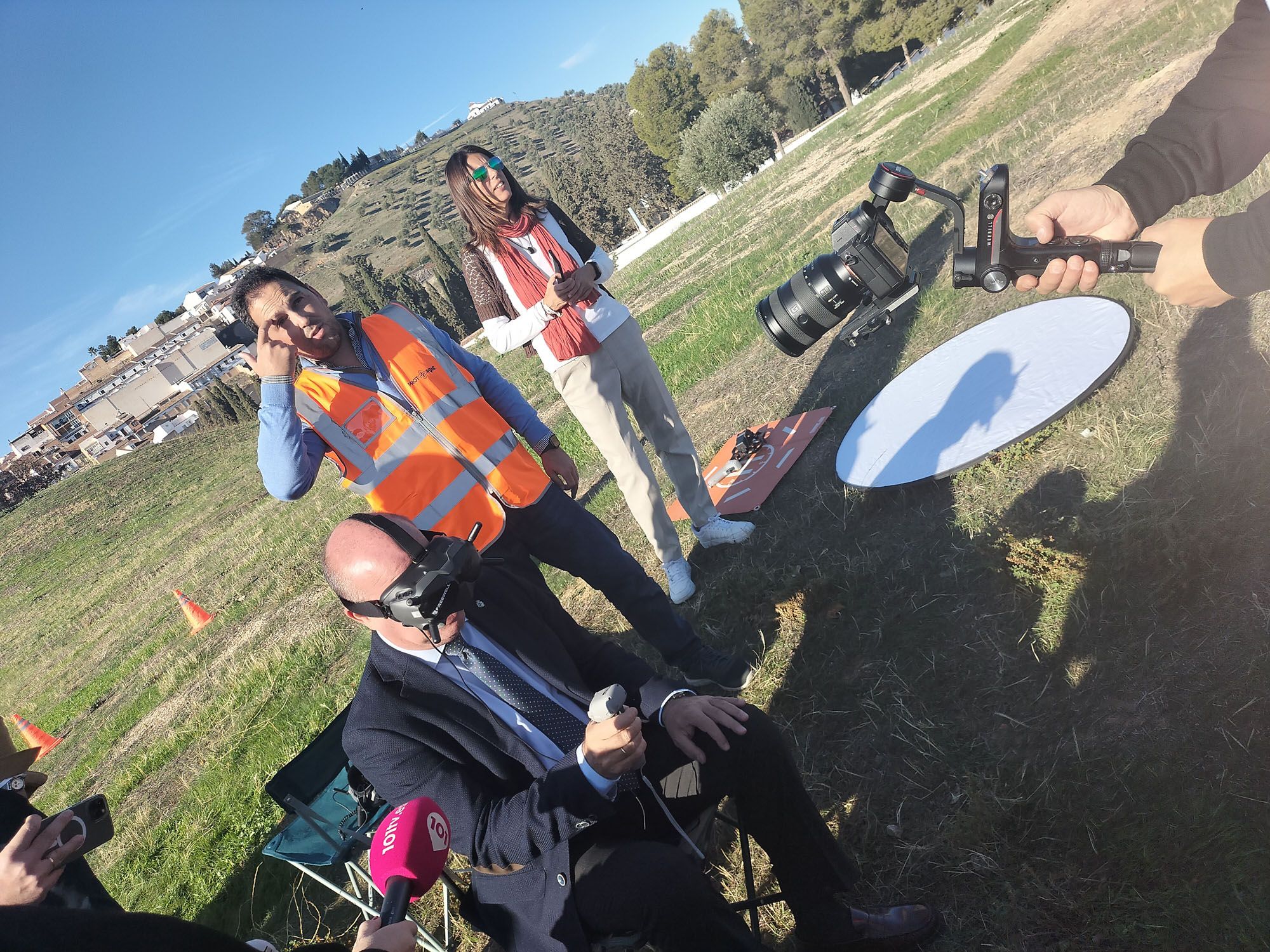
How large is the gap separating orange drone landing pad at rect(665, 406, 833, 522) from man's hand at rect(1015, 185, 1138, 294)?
2775 mm

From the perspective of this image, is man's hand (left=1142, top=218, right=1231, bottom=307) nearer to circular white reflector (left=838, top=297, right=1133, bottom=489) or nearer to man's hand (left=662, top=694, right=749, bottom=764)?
circular white reflector (left=838, top=297, right=1133, bottom=489)

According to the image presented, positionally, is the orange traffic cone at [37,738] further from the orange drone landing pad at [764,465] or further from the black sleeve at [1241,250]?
the black sleeve at [1241,250]

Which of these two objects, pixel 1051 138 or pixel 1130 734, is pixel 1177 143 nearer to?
pixel 1130 734

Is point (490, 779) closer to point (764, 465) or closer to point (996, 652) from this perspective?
point (996, 652)

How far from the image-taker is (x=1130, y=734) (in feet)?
7.80

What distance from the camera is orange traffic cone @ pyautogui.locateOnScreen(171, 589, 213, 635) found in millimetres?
12398

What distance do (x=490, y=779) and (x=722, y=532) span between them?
8.67ft

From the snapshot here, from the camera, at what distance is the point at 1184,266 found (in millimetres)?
1979

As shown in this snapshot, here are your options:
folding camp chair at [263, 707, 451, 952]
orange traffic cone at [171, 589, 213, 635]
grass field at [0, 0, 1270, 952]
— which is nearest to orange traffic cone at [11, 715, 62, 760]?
grass field at [0, 0, 1270, 952]

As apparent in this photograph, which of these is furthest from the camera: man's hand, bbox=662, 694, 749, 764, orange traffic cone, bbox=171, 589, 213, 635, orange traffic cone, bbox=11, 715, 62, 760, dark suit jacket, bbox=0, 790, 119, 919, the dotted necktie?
orange traffic cone, bbox=171, 589, 213, 635

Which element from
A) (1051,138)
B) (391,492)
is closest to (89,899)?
(391,492)

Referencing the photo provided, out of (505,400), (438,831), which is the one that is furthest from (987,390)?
(438,831)

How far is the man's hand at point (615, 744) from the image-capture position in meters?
2.12

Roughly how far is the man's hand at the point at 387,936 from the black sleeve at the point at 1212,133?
3080 mm
